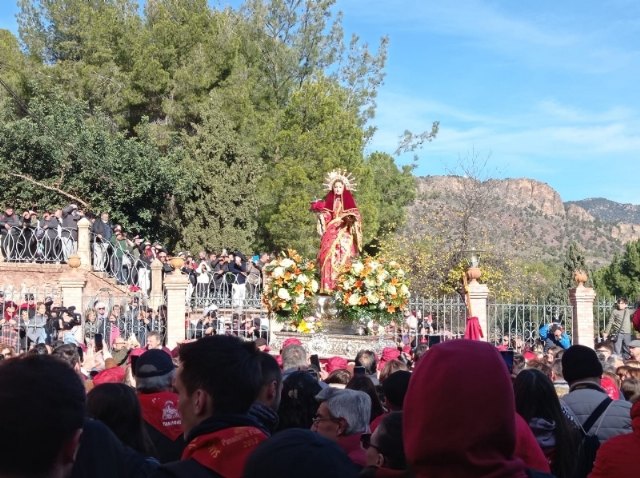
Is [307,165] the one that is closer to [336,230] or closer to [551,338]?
[551,338]

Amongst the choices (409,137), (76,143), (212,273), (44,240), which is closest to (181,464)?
(212,273)

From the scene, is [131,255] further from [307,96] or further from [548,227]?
[548,227]

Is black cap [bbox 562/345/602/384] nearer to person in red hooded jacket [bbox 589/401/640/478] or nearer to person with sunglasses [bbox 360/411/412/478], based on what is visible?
person in red hooded jacket [bbox 589/401/640/478]

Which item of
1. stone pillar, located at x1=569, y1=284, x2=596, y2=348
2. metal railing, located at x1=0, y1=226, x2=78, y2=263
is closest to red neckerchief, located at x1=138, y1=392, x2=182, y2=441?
stone pillar, located at x1=569, y1=284, x2=596, y2=348

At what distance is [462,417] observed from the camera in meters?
2.07

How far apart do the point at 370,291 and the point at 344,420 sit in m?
11.3

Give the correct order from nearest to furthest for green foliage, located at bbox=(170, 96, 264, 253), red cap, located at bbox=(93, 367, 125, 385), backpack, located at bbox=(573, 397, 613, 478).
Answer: backpack, located at bbox=(573, 397, 613, 478)
red cap, located at bbox=(93, 367, 125, 385)
green foliage, located at bbox=(170, 96, 264, 253)

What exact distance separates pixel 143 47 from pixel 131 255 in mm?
11854

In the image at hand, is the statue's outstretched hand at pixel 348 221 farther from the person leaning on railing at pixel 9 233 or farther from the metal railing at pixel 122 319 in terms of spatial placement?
the person leaning on railing at pixel 9 233

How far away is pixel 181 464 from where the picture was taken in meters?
3.18

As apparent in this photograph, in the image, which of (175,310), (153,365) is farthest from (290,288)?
(153,365)

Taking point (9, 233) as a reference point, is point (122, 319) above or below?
below

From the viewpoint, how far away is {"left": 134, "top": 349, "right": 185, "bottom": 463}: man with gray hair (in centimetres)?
490

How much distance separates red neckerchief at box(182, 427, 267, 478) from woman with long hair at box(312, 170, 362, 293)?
42.7 ft
